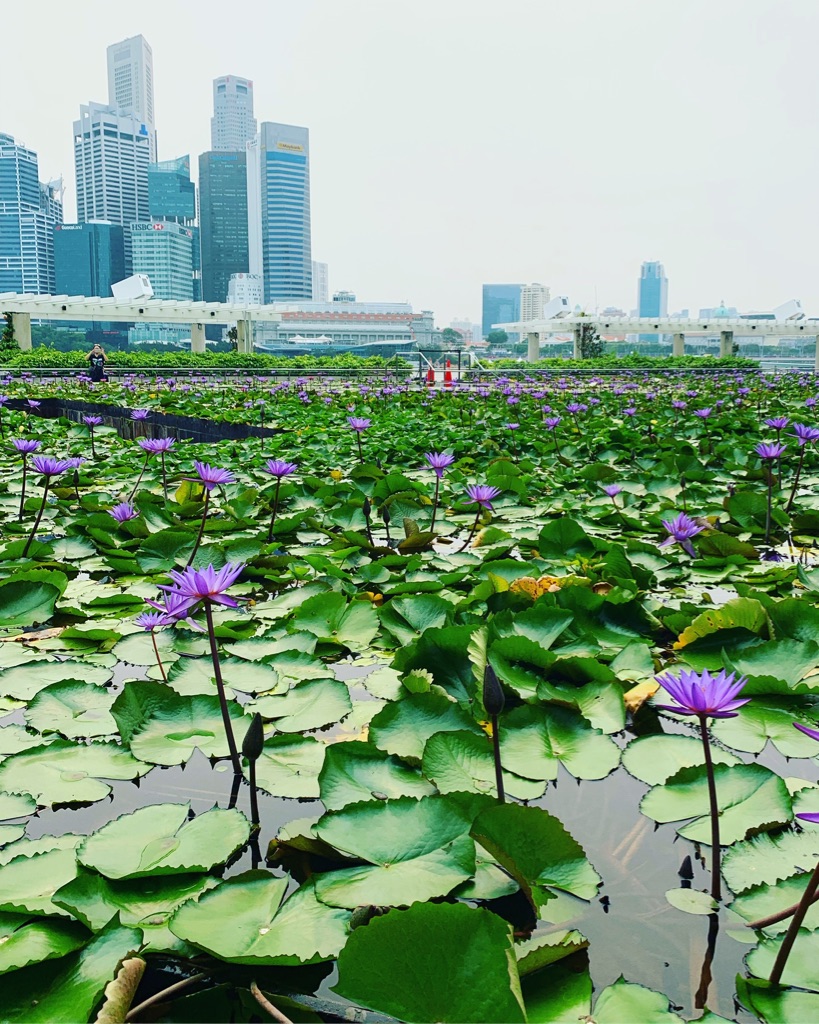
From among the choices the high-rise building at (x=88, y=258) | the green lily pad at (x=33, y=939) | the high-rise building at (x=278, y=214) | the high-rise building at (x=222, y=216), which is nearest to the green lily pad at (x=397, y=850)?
the green lily pad at (x=33, y=939)

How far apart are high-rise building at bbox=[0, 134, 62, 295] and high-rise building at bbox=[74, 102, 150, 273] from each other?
798 inches

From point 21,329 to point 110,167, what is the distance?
578 ft

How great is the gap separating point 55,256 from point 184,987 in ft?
564

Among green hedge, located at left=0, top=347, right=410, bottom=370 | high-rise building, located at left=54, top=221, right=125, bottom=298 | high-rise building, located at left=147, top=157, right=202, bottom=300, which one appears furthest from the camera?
high-rise building, located at left=147, top=157, right=202, bottom=300

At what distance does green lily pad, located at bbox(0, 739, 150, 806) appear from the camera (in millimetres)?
1146

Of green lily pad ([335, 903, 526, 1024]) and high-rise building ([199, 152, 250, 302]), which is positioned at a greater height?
high-rise building ([199, 152, 250, 302])

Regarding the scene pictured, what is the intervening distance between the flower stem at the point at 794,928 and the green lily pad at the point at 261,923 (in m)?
0.40

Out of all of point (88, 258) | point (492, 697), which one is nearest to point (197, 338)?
point (492, 697)

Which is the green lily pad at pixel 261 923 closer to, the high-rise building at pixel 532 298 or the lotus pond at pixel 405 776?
the lotus pond at pixel 405 776

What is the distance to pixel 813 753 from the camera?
1242 mm

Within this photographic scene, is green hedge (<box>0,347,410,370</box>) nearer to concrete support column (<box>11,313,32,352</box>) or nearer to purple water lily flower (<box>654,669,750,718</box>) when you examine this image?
concrete support column (<box>11,313,32,352</box>)

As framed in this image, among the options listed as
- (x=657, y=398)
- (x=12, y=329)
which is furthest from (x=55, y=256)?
(x=657, y=398)

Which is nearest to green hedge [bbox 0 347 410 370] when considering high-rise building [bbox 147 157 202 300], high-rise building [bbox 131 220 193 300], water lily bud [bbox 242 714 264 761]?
water lily bud [bbox 242 714 264 761]

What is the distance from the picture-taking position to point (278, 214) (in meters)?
154
